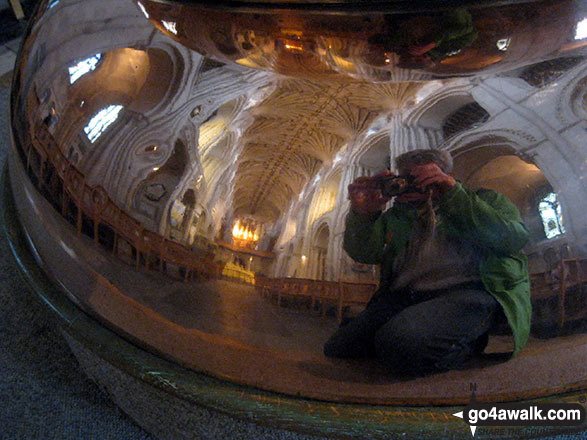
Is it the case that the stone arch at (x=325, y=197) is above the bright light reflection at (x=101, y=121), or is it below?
below

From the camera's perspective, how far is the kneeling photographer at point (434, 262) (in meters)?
→ 0.60

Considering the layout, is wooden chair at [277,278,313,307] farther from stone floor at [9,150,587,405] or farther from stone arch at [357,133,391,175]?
stone arch at [357,133,391,175]

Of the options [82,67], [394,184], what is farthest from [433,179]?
[82,67]

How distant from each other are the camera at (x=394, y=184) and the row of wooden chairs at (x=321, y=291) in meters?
0.13

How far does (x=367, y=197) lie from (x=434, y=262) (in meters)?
0.12

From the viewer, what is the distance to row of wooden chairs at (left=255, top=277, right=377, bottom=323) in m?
0.64

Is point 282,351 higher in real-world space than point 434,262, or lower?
lower

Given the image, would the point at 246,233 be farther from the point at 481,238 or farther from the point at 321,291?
the point at 481,238

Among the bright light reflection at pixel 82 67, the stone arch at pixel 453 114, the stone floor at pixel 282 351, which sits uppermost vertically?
the bright light reflection at pixel 82 67

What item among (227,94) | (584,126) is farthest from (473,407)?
(227,94)

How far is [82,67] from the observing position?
788mm

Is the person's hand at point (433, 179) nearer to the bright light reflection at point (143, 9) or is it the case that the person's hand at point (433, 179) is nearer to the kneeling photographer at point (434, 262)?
the kneeling photographer at point (434, 262)

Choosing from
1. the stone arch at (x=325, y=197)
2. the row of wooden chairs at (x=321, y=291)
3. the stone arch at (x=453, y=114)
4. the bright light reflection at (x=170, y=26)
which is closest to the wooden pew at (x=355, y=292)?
the row of wooden chairs at (x=321, y=291)

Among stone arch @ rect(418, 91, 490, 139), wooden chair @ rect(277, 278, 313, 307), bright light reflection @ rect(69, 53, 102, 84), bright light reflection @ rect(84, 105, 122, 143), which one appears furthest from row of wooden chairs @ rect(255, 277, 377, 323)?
bright light reflection @ rect(69, 53, 102, 84)
